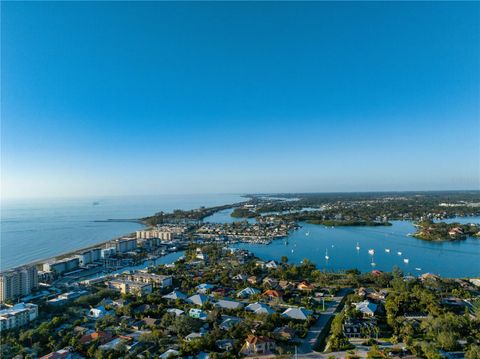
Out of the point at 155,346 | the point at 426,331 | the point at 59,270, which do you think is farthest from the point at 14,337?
the point at 426,331

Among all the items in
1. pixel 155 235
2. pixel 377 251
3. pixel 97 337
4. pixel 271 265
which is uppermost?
pixel 97 337

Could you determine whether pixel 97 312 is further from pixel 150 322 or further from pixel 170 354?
pixel 170 354

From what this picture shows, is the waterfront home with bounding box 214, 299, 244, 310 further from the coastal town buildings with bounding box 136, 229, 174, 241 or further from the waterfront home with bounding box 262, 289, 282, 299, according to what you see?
the coastal town buildings with bounding box 136, 229, 174, 241

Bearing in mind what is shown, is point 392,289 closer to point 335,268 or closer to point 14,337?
point 335,268

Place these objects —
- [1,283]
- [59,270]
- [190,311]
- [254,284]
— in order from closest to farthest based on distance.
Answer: [190,311], [1,283], [254,284], [59,270]

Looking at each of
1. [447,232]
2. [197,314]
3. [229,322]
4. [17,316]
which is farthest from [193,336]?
[447,232]

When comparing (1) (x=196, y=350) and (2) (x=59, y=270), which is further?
(2) (x=59, y=270)

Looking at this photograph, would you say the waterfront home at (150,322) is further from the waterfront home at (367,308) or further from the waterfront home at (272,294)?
the waterfront home at (367,308)
